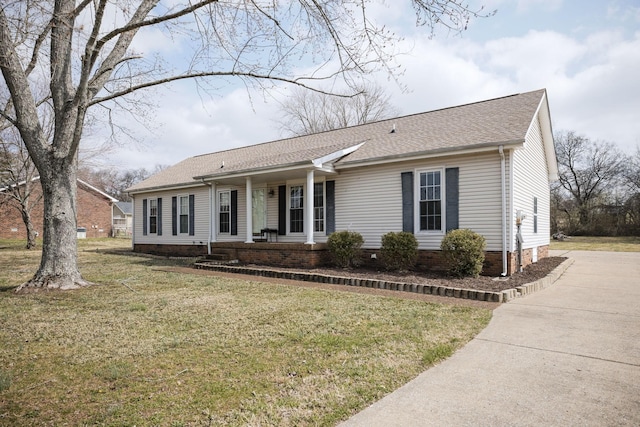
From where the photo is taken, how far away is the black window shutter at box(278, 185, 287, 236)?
1370cm

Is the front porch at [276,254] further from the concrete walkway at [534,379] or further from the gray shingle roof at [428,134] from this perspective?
the concrete walkway at [534,379]

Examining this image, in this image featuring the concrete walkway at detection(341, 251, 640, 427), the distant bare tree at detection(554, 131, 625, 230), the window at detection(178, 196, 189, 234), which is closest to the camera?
the concrete walkway at detection(341, 251, 640, 427)

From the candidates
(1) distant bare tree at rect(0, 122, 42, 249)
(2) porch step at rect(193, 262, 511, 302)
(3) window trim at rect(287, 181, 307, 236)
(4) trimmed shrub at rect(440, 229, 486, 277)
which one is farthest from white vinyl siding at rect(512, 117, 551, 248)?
(1) distant bare tree at rect(0, 122, 42, 249)

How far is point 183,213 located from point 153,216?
103 inches

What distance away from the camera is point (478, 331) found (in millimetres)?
5070

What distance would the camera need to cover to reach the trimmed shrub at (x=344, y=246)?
426 inches

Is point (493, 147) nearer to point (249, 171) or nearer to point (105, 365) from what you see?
point (249, 171)

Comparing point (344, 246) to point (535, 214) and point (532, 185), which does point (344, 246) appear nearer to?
point (532, 185)

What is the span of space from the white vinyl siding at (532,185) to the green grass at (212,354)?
17.6ft

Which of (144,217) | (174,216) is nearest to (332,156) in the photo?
(174,216)

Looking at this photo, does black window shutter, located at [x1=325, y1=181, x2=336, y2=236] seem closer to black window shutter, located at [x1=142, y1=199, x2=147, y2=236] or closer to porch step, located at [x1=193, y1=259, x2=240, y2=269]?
porch step, located at [x1=193, y1=259, x2=240, y2=269]

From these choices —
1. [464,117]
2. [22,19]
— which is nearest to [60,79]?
[22,19]

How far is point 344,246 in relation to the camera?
10.9 m

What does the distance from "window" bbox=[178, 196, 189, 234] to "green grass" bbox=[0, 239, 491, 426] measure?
9.96 metres
